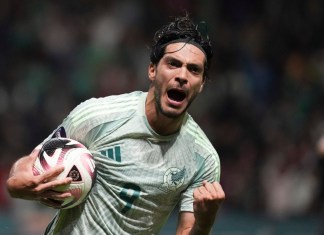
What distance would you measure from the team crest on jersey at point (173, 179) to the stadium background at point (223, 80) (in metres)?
5.28

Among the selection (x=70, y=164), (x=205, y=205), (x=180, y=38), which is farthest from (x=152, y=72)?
(x=205, y=205)

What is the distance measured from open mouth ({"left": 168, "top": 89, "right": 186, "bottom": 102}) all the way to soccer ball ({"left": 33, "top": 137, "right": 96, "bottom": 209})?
1.90 feet

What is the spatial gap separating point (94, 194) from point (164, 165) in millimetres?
438

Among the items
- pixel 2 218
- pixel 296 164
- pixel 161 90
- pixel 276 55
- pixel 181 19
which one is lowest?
pixel 2 218

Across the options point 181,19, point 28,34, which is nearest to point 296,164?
point 28,34

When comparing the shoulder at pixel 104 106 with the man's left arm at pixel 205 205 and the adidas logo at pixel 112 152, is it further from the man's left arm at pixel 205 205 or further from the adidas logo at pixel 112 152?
the man's left arm at pixel 205 205

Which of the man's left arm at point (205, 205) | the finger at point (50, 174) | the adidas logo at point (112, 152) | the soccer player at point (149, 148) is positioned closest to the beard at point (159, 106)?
the soccer player at point (149, 148)

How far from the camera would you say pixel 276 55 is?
12.7 m

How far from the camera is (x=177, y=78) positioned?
5246 millimetres

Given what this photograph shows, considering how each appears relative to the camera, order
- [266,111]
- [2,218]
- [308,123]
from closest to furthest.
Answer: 1. [2,218]
2. [308,123]
3. [266,111]

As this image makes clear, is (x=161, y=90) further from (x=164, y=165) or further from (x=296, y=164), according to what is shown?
(x=296, y=164)

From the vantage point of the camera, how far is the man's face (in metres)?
5.24

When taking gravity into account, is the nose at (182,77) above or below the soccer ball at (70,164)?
above

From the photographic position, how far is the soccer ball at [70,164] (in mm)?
5047
